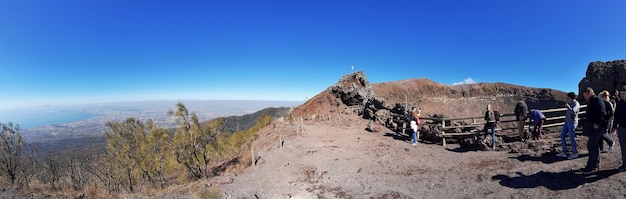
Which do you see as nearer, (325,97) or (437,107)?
(325,97)

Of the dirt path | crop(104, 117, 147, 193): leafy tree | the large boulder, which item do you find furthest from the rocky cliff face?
crop(104, 117, 147, 193): leafy tree

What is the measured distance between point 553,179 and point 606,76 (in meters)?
22.8

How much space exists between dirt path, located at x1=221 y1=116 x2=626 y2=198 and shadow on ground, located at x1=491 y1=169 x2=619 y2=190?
0.02m

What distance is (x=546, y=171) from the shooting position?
8211 mm

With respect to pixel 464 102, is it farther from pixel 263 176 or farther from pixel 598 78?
pixel 263 176

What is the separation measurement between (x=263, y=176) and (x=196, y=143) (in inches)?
230

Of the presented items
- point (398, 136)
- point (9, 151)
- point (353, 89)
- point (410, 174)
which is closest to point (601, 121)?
point (410, 174)

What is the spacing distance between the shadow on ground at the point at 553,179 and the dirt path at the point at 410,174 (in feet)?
0.06

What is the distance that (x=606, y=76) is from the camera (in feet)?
74.7

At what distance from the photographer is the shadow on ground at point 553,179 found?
7090 millimetres

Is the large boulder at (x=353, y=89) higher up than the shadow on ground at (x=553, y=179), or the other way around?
the large boulder at (x=353, y=89)

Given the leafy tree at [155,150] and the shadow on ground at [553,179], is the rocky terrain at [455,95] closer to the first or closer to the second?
the leafy tree at [155,150]

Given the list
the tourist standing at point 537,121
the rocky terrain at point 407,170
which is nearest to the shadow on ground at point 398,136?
the rocky terrain at point 407,170

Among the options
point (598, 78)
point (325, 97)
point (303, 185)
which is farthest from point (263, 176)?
point (325, 97)
